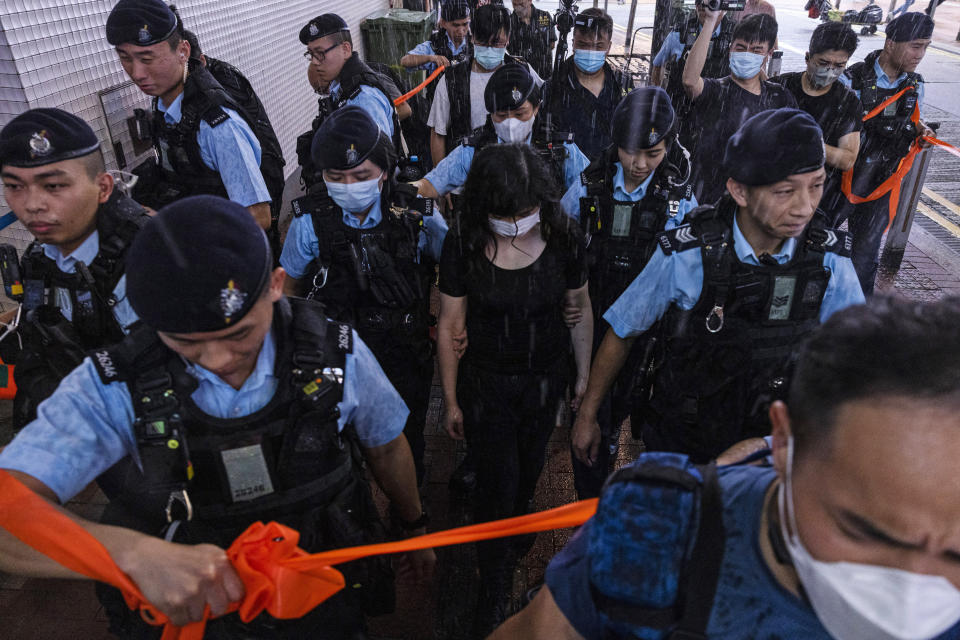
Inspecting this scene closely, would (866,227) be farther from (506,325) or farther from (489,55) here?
(506,325)

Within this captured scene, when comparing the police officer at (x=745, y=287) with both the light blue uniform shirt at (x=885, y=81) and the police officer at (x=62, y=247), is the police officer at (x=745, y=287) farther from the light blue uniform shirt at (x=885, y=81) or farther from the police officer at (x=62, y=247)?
the light blue uniform shirt at (x=885, y=81)

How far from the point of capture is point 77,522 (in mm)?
1454

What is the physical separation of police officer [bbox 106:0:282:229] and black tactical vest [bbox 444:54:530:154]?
2081 mm

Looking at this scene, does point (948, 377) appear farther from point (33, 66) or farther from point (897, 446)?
point (33, 66)

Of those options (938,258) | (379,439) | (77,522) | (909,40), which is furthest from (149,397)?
(938,258)

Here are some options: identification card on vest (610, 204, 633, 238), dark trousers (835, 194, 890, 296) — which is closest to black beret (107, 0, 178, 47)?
identification card on vest (610, 204, 633, 238)

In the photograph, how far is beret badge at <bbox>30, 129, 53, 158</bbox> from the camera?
2352 mm

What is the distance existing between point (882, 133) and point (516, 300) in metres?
4.36

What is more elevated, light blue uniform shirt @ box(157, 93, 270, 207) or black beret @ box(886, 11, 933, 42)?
black beret @ box(886, 11, 933, 42)

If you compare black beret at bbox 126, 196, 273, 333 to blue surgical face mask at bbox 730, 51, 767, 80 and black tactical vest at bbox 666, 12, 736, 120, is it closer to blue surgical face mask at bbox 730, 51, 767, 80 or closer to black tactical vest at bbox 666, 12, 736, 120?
blue surgical face mask at bbox 730, 51, 767, 80

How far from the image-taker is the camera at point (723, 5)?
17.2 ft

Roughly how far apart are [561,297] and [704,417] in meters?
0.84

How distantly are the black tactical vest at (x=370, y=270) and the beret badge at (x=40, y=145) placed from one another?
1.07m

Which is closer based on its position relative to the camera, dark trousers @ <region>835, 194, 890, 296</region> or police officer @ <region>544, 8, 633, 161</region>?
police officer @ <region>544, 8, 633, 161</region>
